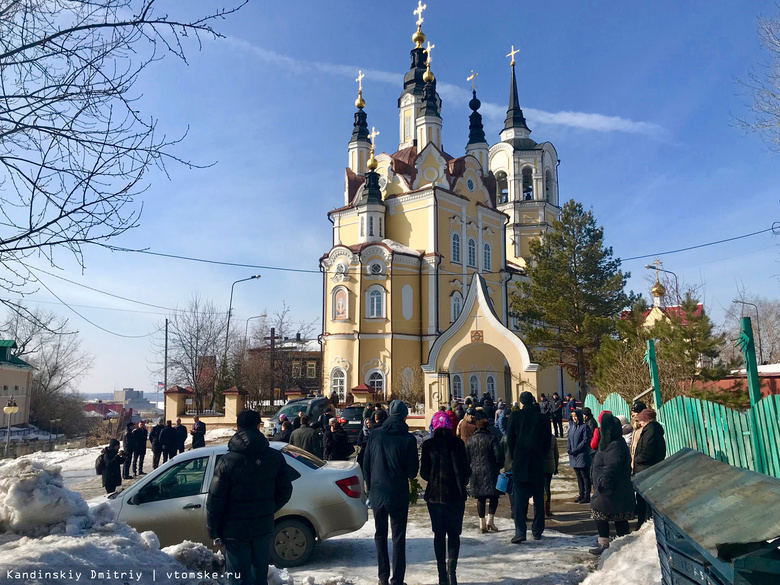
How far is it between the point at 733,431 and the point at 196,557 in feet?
18.6

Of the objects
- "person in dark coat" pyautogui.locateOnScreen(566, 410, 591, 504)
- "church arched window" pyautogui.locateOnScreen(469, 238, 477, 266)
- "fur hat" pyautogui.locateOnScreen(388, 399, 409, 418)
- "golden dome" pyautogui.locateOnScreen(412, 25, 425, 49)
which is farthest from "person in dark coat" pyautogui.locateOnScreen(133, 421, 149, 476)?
"golden dome" pyautogui.locateOnScreen(412, 25, 425, 49)

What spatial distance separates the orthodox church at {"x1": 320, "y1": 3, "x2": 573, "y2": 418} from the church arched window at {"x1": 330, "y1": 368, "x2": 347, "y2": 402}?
0.20 feet

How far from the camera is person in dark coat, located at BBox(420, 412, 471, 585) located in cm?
582

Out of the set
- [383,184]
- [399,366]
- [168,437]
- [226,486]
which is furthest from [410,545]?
[383,184]

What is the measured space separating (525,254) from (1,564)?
4884cm

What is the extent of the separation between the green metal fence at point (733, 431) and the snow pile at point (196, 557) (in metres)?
5.15

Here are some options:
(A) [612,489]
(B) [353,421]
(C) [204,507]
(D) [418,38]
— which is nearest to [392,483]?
(C) [204,507]

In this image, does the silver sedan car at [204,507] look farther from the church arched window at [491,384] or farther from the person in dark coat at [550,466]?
the church arched window at [491,384]

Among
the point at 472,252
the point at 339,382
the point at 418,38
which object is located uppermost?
the point at 418,38

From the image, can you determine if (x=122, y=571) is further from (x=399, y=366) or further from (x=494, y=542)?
(x=399, y=366)

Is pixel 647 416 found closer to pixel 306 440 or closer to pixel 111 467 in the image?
pixel 306 440

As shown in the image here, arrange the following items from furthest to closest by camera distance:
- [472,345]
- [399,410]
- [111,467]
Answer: [472,345]
[111,467]
[399,410]

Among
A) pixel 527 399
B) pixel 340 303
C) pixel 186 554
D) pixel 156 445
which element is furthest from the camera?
pixel 340 303

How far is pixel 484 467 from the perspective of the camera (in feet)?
25.5
